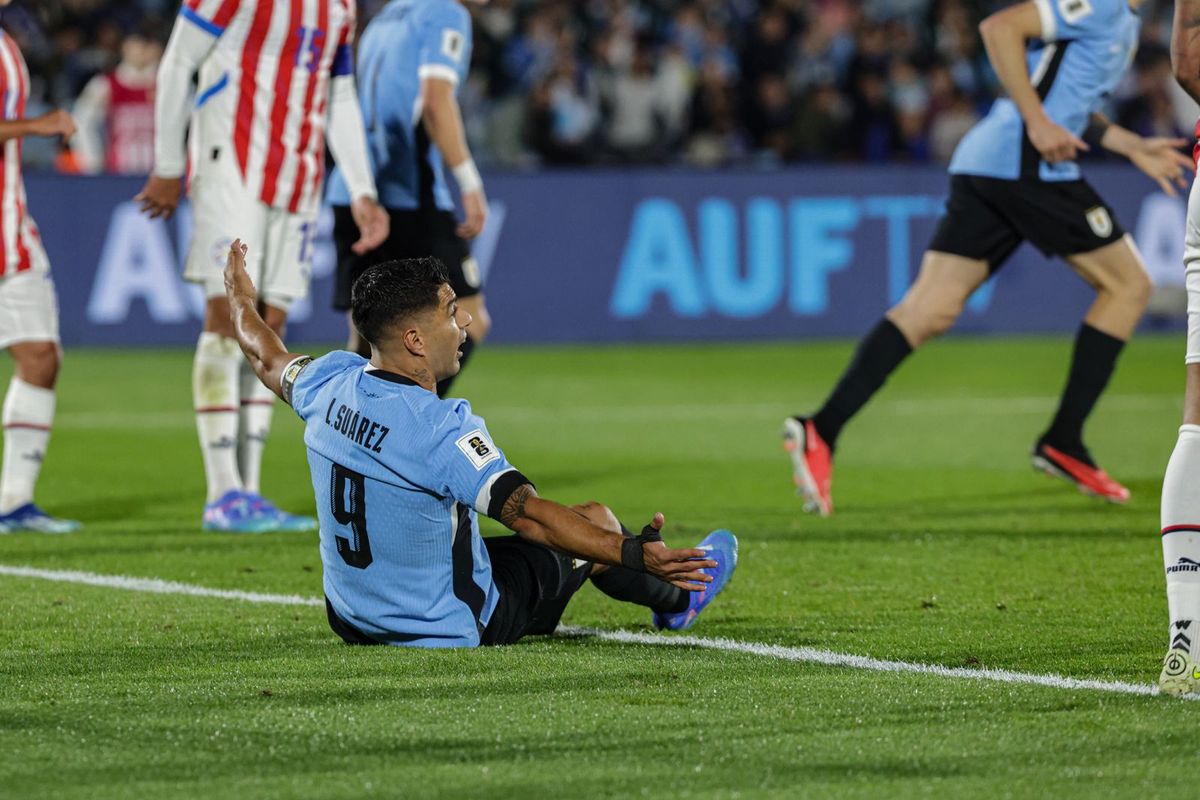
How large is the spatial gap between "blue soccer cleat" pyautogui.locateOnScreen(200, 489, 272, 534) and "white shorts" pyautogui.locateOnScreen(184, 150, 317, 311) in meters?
0.79

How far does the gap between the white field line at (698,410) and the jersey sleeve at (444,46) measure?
3927 mm

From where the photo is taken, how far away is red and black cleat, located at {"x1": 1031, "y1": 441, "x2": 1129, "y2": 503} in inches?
327

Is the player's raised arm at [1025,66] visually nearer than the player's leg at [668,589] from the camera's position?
No

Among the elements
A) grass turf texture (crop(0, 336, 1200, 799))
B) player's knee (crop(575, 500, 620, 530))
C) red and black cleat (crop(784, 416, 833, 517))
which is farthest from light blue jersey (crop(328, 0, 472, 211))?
player's knee (crop(575, 500, 620, 530))

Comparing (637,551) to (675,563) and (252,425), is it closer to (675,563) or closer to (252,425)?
(675,563)

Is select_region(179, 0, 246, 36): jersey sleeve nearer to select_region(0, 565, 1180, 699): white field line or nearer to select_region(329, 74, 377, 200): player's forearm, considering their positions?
select_region(329, 74, 377, 200): player's forearm

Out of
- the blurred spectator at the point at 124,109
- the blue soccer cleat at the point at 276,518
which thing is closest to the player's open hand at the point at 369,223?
the blue soccer cleat at the point at 276,518

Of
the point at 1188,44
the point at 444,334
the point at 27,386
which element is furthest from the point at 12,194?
the point at 1188,44

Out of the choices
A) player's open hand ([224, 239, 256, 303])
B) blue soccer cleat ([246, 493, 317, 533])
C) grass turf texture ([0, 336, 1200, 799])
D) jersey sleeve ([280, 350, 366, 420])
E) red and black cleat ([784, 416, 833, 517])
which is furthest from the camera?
red and black cleat ([784, 416, 833, 517])

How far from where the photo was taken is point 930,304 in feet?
27.1

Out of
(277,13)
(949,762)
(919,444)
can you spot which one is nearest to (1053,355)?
(919,444)

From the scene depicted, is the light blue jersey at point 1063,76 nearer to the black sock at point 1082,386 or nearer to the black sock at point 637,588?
the black sock at point 1082,386

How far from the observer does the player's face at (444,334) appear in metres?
4.94

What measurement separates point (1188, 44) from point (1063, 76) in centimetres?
349
